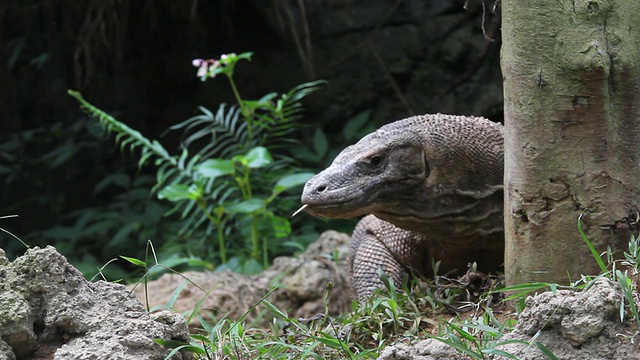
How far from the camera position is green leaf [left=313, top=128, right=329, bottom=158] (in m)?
7.62

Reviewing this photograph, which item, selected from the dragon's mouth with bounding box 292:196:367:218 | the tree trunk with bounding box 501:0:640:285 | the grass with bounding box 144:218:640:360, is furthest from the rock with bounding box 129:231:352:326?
the tree trunk with bounding box 501:0:640:285

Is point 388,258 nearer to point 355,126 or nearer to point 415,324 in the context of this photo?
point 415,324

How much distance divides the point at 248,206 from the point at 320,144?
1755 mm

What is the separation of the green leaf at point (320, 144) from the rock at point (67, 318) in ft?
17.5

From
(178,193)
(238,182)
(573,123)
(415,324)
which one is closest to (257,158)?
(238,182)

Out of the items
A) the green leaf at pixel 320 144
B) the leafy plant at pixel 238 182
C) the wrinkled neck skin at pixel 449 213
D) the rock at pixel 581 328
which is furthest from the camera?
the green leaf at pixel 320 144

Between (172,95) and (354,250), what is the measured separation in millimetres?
5236

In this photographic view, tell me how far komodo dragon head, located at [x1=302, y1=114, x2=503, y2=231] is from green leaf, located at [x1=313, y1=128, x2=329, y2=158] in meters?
4.00

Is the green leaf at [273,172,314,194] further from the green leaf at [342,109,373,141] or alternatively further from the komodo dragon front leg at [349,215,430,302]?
the komodo dragon front leg at [349,215,430,302]

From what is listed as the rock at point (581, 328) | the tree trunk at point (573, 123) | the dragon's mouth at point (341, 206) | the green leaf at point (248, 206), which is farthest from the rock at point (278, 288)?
the rock at point (581, 328)

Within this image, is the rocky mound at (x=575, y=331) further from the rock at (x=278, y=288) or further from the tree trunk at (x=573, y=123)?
the rock at (x=278, y=288)

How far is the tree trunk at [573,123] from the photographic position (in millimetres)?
2676

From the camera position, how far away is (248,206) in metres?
6.07

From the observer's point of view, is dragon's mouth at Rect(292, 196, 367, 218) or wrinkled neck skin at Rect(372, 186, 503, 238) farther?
wrinkled neck skin at Rect(372, 186, 503, 238)
